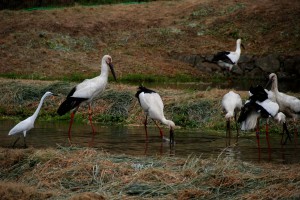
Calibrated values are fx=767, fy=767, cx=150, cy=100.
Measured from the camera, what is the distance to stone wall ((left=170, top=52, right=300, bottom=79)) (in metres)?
31.7

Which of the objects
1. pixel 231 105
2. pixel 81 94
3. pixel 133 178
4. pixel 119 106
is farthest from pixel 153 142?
pixel 133 178

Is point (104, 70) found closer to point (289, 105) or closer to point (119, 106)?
point (119, 106)

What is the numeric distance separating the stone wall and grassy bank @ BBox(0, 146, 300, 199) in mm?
19285

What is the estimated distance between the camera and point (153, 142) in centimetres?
1677

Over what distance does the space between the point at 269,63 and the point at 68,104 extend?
15494 millimetres

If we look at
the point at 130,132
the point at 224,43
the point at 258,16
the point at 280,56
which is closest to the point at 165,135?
the point at 130,132

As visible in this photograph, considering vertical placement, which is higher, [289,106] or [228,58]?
[228,58]

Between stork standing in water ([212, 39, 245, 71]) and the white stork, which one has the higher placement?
stork standing in water ([212, 39, 245, 71])

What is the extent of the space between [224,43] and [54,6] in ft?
37.6

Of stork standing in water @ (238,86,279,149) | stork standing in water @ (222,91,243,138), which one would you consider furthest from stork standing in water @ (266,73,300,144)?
stork standing in water @ (238,86,279,149)

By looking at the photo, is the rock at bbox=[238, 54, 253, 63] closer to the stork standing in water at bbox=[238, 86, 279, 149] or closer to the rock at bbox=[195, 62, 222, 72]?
the rock at bbox=[195, 62, 222, 72]

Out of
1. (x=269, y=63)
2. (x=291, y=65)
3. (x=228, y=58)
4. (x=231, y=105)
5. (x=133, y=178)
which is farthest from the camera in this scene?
(x=269, y=63)

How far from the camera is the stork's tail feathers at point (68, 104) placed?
18156mm

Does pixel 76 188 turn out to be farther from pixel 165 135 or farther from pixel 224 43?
pixel 224 43
